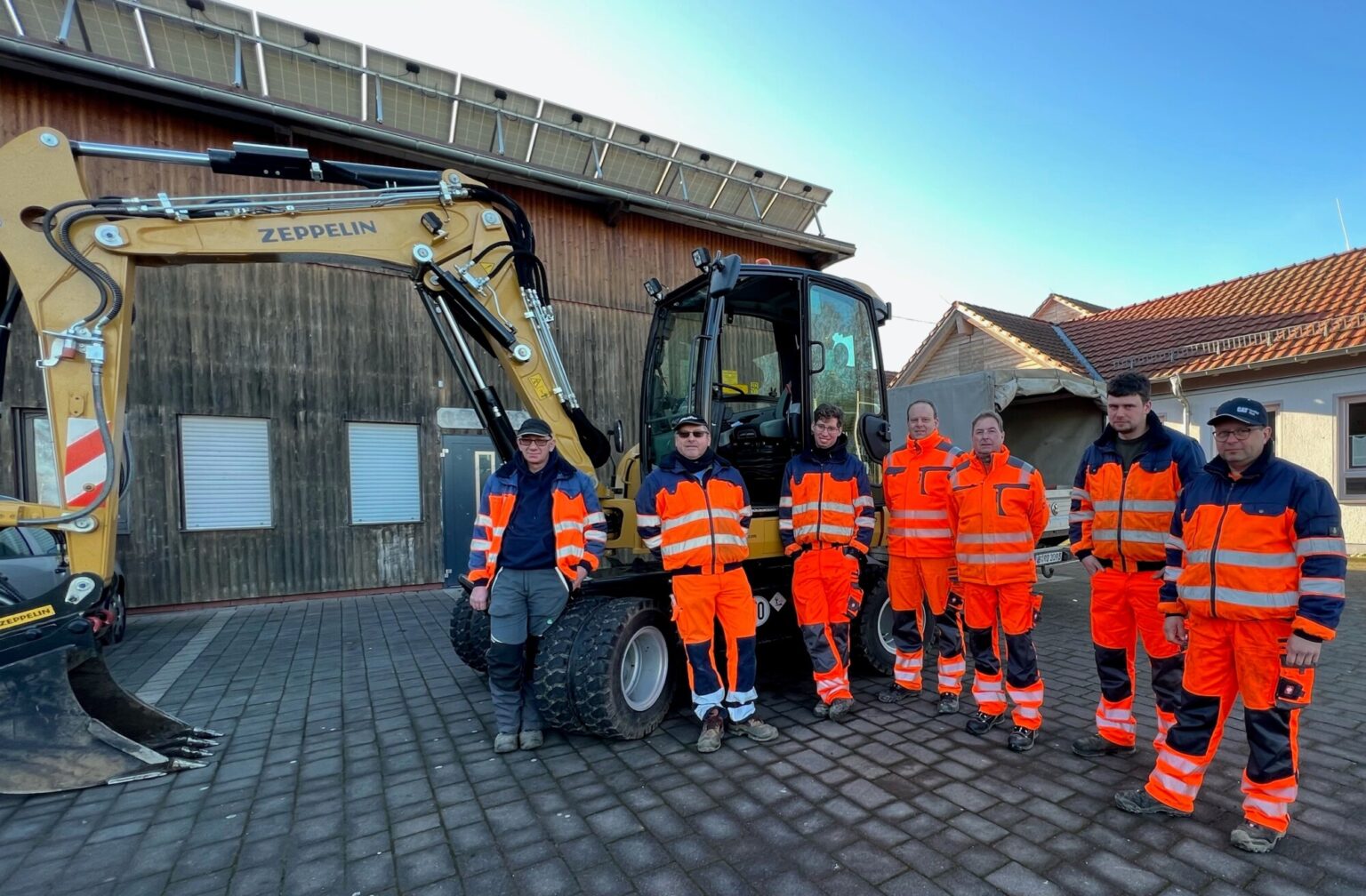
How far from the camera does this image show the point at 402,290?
30.0 ft

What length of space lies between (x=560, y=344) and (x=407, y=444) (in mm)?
2702

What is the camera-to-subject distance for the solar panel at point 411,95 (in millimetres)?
8641

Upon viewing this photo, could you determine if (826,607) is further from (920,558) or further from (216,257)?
(216,257)

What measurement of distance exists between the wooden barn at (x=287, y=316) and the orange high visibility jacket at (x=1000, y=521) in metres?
6.95

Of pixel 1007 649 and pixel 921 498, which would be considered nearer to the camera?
pixel 1007 649

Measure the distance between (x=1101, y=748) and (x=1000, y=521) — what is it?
4.16 ft

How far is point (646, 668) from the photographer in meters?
4.02

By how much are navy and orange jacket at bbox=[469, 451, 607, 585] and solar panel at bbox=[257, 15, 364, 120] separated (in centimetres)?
709

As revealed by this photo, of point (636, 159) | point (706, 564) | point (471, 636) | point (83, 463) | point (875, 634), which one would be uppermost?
point (636, 159)

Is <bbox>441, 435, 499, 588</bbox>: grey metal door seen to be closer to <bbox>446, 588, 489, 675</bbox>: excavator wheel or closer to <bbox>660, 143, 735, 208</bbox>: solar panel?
<bbox>446, 588, 489, 675</bbox>: excavator wheel

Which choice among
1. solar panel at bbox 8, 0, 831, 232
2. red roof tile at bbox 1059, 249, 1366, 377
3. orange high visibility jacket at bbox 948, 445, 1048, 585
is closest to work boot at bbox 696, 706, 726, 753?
orange high visibility jacket at bbox 948, 445, 1048, 585

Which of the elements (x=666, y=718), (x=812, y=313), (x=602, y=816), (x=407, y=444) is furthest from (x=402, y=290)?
(x=602, y=816)

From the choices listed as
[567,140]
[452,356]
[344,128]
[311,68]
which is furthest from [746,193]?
[452,356]

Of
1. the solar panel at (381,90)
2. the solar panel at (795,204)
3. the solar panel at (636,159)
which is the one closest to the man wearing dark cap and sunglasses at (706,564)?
the solar panel at (381,90)
